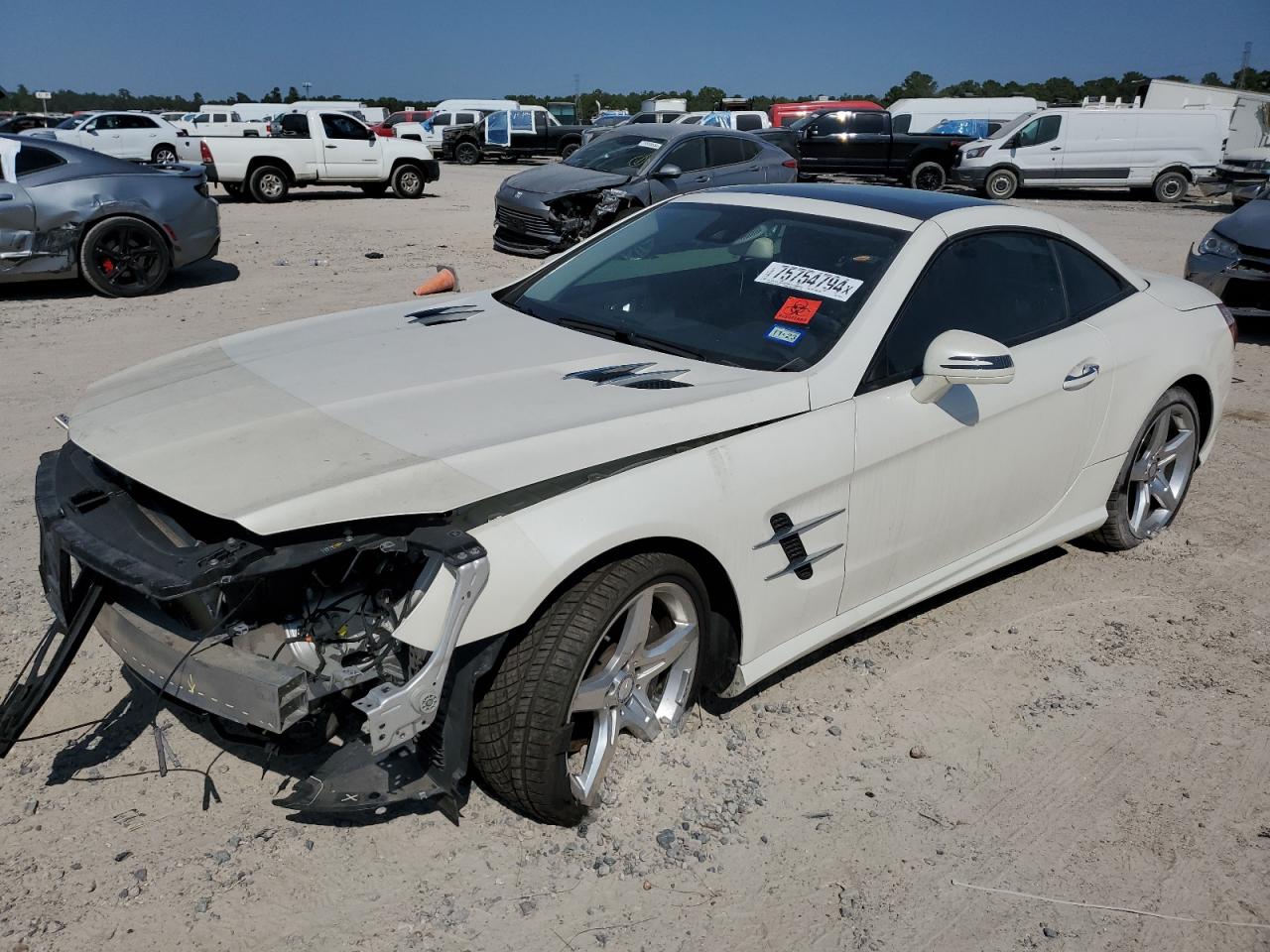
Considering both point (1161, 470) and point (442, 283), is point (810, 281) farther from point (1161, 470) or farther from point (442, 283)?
point (442, 283)

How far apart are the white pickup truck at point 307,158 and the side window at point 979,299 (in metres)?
17.7

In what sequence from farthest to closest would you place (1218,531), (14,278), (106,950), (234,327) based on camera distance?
(14,278) → (234,327) → (1218,531) → (106,950)

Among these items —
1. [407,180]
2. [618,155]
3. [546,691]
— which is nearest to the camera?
[546,691]

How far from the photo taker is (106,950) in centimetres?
243

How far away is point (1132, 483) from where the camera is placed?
4.74 m

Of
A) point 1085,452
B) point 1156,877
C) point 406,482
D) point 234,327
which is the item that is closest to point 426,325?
point 406,482

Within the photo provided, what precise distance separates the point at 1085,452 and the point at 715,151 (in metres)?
10.3

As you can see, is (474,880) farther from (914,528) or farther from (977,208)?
(977,208)

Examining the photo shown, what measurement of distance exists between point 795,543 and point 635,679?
0.62m

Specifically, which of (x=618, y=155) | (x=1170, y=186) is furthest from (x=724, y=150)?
(x=1170, y=186)

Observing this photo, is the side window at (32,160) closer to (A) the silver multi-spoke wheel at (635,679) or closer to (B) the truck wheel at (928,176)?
(A) the silver multi-spoke wheel at (635,679)

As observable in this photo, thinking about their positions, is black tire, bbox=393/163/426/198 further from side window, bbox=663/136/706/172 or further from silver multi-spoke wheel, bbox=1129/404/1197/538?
silver multi-spoke wheel, bbox=1129/404/1197/538

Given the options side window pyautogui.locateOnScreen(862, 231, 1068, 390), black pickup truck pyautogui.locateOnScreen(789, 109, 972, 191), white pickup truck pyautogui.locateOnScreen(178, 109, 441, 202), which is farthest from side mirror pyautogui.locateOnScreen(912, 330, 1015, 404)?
black pickup truck pyautogui.locateOnScreen(789, 109, 972, 191)

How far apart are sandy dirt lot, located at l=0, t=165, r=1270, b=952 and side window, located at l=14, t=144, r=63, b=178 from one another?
242 inches
